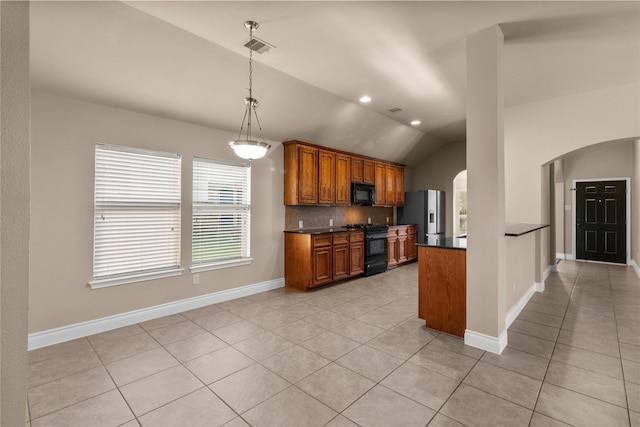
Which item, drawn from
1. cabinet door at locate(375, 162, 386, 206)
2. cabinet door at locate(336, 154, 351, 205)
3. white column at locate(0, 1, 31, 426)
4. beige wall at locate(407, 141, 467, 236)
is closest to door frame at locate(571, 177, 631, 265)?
beige wall at locate(407, 141, 467, 236)

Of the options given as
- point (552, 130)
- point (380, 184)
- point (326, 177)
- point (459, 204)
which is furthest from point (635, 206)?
point (326, 177)

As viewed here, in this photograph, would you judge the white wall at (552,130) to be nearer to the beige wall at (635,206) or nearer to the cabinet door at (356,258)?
the cabinet door at (356,258)

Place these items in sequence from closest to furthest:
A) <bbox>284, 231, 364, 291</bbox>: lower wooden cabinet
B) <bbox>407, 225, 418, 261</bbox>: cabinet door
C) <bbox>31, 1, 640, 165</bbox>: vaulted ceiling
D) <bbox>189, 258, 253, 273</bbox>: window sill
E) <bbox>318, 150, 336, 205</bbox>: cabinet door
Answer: <bbox>31, 1, 640, 165</bbox>: vaulted ceiling → <bbox>189, 258, 253, 273</bbox>: window sill → <bbox>284, 231, 364, 291</bbox>: lower wooden cabinet → <bbox>318, 150, 336, 205</bbox>: cabinet door → <bbox>407, 225, 418, 261</bbox>: cabinet door

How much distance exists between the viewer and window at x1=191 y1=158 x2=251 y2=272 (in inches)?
167

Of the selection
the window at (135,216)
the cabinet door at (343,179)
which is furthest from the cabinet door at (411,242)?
the window at (135,216)

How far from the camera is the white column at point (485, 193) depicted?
277cm

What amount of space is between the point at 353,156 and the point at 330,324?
12.2 feet

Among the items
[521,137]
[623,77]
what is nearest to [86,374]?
[521,137]

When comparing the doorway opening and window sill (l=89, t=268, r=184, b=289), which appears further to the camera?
the doorway opening

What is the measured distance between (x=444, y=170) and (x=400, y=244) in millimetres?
2517

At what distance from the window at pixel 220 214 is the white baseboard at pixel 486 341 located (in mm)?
3185

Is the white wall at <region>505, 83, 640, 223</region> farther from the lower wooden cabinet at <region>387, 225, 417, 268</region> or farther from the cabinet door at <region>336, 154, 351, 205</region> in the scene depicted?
the cabinet door at <region>336, 154, 351, 205</region>

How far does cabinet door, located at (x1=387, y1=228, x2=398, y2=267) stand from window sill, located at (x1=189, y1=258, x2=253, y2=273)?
320 centimetres

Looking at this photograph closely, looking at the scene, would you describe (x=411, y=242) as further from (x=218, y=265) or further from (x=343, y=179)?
(x=218, y=265)
